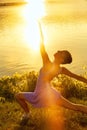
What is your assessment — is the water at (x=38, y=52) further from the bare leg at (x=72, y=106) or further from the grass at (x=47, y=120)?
the bare leg at (x=72, y=106)

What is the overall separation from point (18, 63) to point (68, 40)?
231 inches

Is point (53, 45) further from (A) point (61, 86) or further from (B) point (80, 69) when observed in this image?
(A) point (61, 86)

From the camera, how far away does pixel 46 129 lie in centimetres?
666

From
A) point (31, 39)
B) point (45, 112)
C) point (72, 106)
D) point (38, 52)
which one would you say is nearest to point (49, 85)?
point (72, 106)

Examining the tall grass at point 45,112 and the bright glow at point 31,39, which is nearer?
the tall grass at point 45,112

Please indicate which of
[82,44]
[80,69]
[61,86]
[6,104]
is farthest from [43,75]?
[82,44]

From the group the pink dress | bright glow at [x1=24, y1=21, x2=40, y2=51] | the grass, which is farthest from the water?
the pink dress

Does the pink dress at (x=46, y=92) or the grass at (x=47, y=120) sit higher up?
the pink dress at (x=46, y=92)

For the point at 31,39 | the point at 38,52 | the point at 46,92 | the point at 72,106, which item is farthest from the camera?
the point at 31,39

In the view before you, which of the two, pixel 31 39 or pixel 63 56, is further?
pixel 31 39

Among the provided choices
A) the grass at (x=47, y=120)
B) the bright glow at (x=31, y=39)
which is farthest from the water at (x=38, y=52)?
the grass at (x=47, y=120)

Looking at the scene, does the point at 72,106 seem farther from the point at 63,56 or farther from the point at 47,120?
the point at 47,120

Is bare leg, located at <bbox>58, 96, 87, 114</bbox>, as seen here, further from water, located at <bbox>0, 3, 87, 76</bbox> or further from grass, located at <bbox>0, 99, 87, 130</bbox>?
water, located at <bbox>0, 3, 87, 76</bbox>

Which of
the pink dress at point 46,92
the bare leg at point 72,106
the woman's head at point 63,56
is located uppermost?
the woman's head at point 63,56
